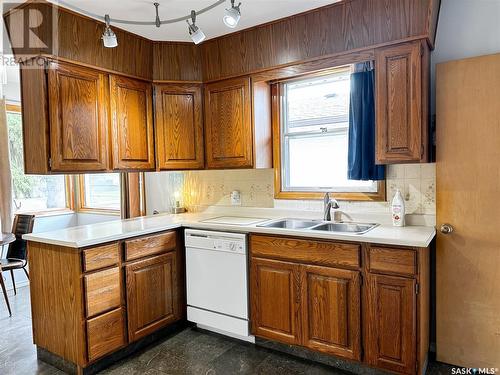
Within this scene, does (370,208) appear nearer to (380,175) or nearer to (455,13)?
(380,175)

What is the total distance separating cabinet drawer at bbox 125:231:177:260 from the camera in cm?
252

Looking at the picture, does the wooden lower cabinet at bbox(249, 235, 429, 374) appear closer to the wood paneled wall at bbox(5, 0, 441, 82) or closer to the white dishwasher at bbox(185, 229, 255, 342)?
the white dishwasher at bbox(185, 229, 255, 342)

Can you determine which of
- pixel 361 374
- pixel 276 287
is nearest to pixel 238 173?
pixel 276 287

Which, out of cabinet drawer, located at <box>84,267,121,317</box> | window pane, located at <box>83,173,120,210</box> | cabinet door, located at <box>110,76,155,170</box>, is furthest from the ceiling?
Result: window pane, located at <box>83,173,120,210</box>

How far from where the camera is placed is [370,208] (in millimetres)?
2666

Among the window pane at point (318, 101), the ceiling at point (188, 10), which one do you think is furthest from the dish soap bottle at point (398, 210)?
the ceiling at point (188, 10)

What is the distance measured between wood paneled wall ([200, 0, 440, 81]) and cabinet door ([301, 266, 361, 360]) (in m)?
1.54

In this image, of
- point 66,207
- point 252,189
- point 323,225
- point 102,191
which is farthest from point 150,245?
point 66,207

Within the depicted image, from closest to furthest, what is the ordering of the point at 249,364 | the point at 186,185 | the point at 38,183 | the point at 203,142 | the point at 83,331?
1. the point at 83,331
2. the point at 249,364
3. the point at 203,142
4. the point at 186,185
5. the point at 38,183

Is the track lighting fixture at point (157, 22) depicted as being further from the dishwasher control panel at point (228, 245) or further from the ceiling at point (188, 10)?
the dishwasher control panel at point (228, 245)

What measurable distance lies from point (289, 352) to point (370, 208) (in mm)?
1236

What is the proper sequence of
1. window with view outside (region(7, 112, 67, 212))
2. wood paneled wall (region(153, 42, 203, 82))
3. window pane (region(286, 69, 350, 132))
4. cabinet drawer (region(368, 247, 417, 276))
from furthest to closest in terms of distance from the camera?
1. window with view outside (region(7, 112, 67, 212))
2. wood paneled wall (region(153, 42, 203, 82))
3. window pane (region(286, 69, 350, 132))
4. cabinet drawer (region(368, 247, 417, 276))

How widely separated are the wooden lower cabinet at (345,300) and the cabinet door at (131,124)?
4.13 ft

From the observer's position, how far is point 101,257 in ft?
7.62
